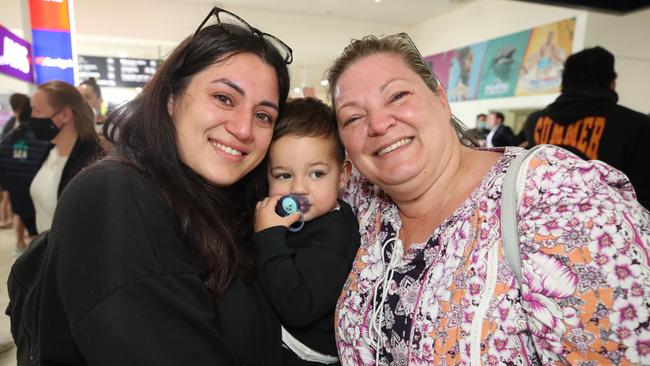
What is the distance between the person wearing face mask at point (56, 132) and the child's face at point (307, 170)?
7.82 feet

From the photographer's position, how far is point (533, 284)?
95cm

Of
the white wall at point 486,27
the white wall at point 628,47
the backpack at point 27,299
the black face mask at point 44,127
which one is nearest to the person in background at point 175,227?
the backpack at point 27,299

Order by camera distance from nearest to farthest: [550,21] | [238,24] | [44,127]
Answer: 1. [238,24]
2. [44,127]
3. [550,21]

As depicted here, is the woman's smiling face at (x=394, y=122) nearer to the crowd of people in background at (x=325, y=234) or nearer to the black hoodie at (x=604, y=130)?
the crowd of people in background at (x=325, y=234)

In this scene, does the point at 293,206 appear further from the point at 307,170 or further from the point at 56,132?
the point at 56,132

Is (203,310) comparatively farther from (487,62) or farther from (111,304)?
(487,62)

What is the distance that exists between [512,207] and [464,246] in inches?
6.9

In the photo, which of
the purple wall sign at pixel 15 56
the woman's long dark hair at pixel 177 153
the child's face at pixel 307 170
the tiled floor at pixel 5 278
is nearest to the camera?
the woman's long dark hair at pixel 177 153

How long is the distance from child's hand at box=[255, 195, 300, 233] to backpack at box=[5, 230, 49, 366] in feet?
2.17

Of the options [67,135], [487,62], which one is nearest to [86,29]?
[67,135]

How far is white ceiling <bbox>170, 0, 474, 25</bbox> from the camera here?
9898 millimetres

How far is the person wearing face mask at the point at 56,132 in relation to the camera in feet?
11.0

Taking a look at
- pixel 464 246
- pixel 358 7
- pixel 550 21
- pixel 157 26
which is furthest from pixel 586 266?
pixel 157 26

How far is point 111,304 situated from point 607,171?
122cm
